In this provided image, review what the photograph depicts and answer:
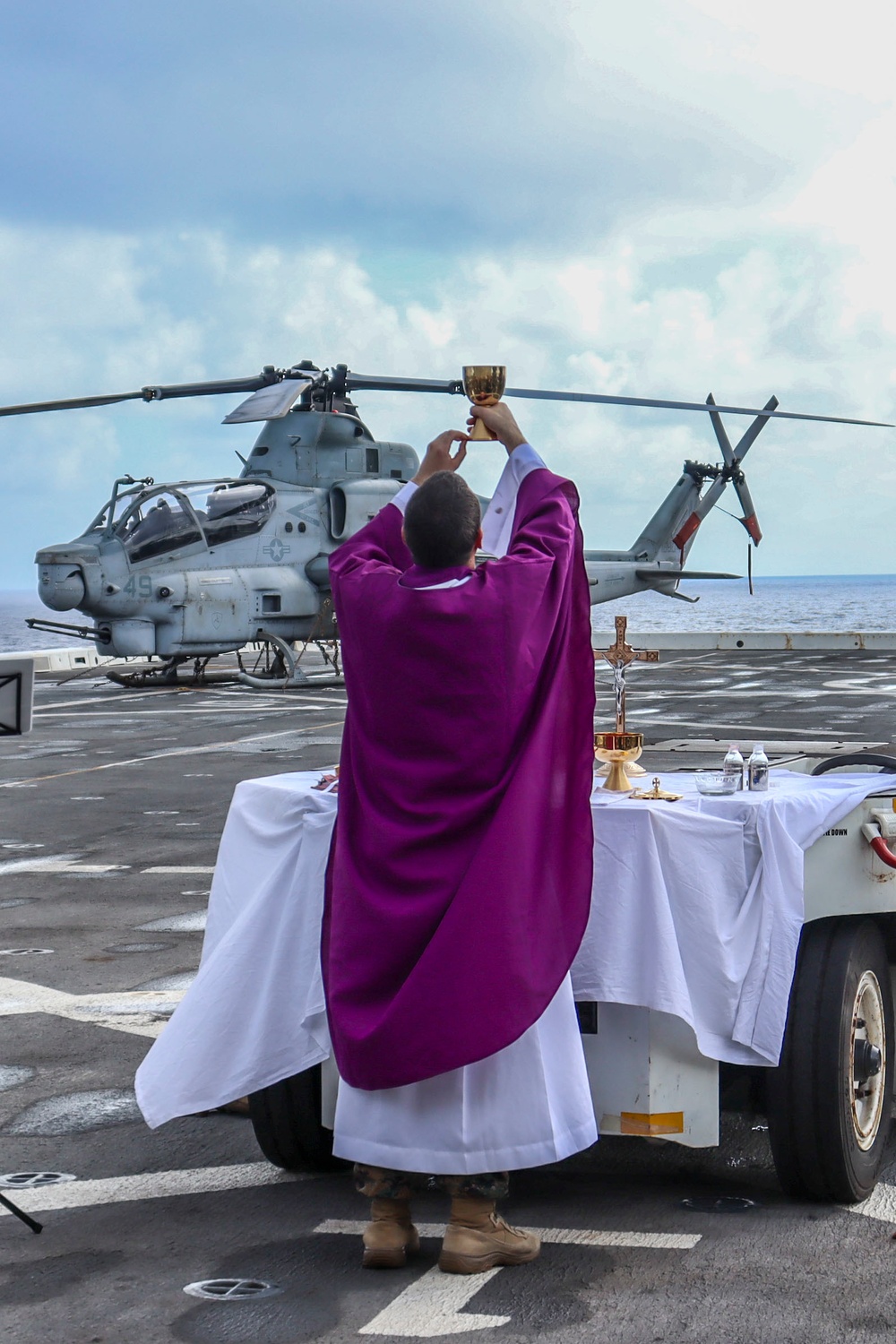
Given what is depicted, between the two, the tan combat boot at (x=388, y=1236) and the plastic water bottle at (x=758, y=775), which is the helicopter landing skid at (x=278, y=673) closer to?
the plastic water bottle at (x=758, y=775)

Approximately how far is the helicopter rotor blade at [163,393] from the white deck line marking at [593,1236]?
57.6ft

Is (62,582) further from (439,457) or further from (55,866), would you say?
(439,457)

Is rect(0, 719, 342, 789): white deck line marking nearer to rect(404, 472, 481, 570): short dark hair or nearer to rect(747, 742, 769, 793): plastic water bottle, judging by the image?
rect(747, 742, 769, 793): plastic water bottle

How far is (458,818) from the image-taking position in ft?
11.8

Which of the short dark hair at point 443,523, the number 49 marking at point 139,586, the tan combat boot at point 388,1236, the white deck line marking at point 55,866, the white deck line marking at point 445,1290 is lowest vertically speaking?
the white deck line marking at point 55,866

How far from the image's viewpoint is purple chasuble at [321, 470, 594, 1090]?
354 centimetres

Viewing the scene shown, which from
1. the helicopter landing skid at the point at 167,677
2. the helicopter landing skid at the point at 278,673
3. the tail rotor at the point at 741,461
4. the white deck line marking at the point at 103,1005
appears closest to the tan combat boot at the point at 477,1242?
the white deck line marking at the point at 103,1005

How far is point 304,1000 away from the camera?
402cm

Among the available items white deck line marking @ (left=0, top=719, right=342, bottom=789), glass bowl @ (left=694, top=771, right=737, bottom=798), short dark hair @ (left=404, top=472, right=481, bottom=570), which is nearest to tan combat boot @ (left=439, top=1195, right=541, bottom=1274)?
glass bowl @ (left=694, top=771, right=737, bottom=798)

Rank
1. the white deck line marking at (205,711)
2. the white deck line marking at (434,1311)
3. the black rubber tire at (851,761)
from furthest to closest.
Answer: the white deck line marking at (205,711) → the black rubber tire at (851,761) → the white deck line marking at (434,1311)

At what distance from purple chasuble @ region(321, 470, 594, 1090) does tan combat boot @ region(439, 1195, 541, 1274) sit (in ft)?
1.27

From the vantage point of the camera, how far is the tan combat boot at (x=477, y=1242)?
3617 mm

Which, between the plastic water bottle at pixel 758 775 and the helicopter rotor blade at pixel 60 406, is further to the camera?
the helicopter rotor blade at pixel 60 406

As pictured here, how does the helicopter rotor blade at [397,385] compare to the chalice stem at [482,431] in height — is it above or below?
above
